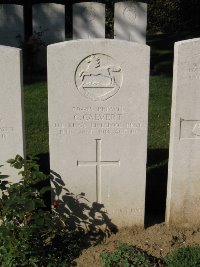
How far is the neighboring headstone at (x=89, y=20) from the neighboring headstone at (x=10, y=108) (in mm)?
6977

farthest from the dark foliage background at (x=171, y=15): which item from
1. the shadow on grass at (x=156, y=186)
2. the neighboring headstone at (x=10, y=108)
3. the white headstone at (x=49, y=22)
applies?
the neighboring headstone at (x=10, y=108)

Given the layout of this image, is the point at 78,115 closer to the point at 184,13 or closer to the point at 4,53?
the point at 4,53

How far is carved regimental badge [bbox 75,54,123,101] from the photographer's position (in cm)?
407

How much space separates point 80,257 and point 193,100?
1755mm

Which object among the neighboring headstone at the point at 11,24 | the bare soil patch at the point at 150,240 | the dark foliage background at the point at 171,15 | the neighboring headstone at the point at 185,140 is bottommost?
the bare soil patch at the point at 150,240

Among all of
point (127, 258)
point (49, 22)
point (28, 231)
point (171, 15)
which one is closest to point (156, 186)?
point (127, 258)

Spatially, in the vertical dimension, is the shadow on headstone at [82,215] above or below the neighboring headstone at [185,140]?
below

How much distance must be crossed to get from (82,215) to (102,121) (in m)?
0.98

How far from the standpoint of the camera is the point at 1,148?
4227mm

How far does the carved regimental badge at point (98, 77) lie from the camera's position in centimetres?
407

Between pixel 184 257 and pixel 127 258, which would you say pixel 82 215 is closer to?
pixel 127 258

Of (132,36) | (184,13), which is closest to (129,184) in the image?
(132,36)

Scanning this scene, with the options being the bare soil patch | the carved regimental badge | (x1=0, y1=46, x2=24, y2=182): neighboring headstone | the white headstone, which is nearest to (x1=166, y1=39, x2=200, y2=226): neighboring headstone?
the bare soil patch

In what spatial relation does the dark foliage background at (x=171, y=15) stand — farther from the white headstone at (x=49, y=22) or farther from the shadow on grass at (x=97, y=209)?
the shadow on grass at (x=97, y=209)
